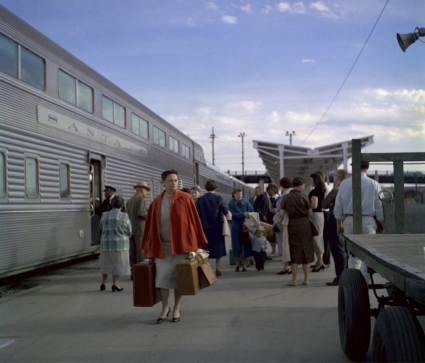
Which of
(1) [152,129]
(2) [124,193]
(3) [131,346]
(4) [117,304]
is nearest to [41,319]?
(4) [117,304]

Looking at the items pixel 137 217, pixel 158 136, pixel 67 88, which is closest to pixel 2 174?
pixel 137 217

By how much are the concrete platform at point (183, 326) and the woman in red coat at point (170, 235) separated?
1.61ft

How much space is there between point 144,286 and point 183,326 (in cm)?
63

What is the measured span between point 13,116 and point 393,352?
24.5 ft

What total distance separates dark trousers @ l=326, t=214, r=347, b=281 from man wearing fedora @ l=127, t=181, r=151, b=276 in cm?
334

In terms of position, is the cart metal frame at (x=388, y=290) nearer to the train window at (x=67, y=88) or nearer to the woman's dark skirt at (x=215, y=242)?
the woman's dark skirt at (x=215, y=242)

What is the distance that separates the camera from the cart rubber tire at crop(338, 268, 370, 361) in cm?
435

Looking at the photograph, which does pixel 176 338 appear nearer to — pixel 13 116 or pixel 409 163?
pixel 409 163

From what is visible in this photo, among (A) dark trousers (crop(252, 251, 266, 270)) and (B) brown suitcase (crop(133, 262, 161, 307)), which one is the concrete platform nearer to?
(B) brown suitcase (crop(133, 262, 161, 307))

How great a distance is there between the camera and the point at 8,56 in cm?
Result: 879

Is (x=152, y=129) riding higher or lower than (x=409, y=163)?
higher

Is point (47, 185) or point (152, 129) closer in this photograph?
point (47, 185)

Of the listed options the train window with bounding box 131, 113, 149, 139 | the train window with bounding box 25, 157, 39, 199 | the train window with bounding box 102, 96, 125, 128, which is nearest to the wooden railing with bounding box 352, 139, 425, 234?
the train window with bounding box 25, 157, 39, 199

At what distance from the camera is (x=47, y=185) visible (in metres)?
9.93
